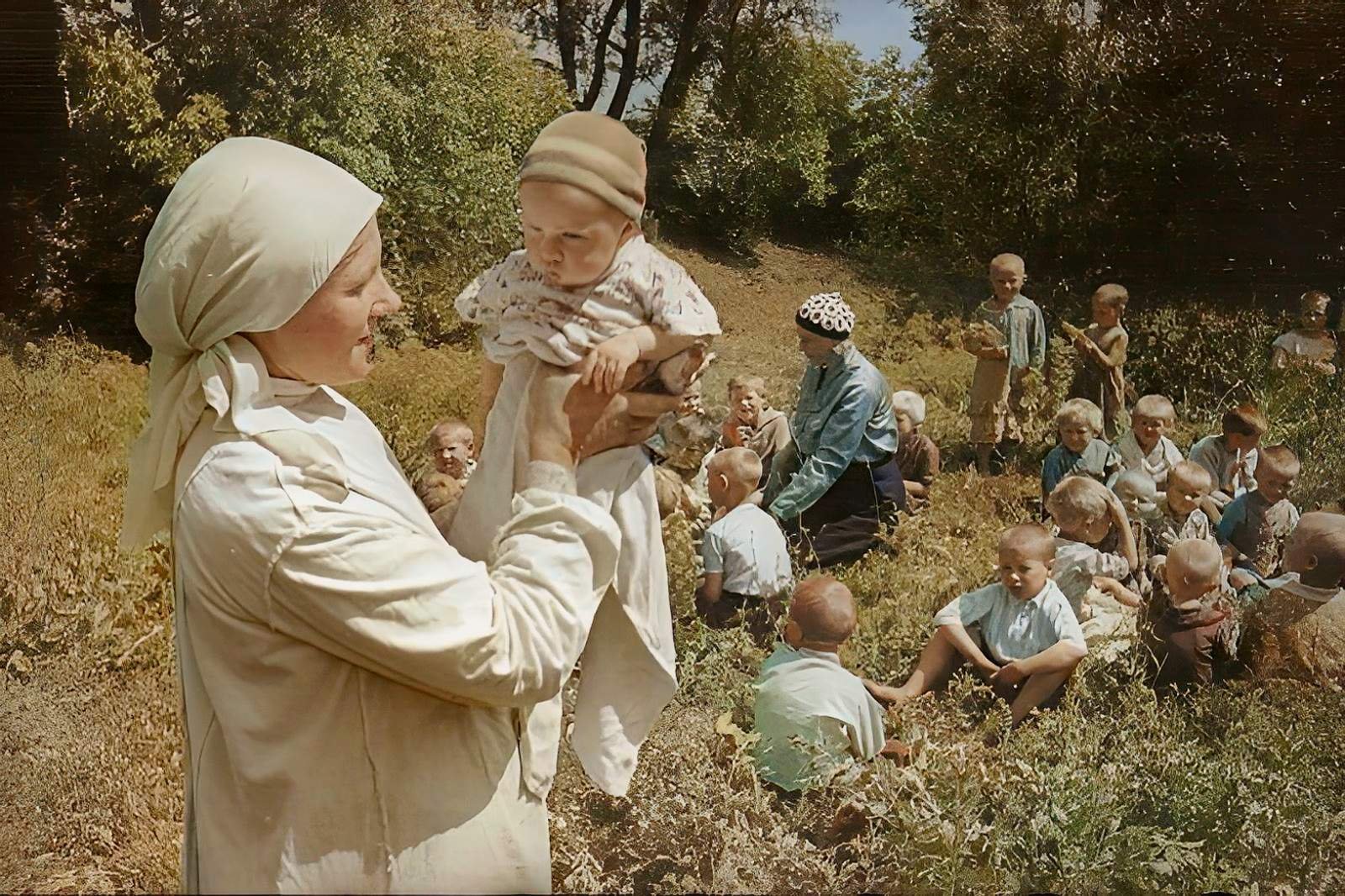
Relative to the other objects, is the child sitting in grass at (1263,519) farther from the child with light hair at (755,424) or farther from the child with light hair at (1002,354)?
the child with light hair at (755,424)

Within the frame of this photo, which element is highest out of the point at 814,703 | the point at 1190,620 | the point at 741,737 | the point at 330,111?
the point at 330,111

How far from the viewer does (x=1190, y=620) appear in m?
4.39

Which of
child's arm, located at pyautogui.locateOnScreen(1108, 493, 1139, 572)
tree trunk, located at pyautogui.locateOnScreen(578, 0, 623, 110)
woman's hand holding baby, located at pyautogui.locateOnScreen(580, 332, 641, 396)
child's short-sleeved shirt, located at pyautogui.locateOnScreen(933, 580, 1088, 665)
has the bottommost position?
child's short-sleeved shirt, located at pyautogui.locateOnScreen(933, 580, 1088, 665)

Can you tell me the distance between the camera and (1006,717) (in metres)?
4.17

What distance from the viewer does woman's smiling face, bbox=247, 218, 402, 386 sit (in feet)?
6.88

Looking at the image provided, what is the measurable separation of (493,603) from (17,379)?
2.57 metres

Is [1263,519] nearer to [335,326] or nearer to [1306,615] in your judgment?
[1306,615]

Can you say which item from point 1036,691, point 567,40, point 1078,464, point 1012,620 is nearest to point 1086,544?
point 1078,464

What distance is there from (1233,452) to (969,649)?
120cm

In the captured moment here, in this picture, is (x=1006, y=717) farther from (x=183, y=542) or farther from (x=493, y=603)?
(x=183, y=542)

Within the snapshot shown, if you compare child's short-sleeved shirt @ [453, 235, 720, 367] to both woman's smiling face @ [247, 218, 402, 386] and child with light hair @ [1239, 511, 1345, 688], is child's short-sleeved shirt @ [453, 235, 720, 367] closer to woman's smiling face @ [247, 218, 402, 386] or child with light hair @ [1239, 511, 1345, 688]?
woman's smiling face @ [247, 218, 402, 386]

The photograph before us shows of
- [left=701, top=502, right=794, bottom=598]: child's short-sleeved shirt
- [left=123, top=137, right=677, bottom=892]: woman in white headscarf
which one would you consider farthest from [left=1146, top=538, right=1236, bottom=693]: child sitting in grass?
[left=123, top=137, right=677, bottom=892]: woman in white headscarf

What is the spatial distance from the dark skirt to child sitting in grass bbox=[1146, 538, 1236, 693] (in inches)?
39.4

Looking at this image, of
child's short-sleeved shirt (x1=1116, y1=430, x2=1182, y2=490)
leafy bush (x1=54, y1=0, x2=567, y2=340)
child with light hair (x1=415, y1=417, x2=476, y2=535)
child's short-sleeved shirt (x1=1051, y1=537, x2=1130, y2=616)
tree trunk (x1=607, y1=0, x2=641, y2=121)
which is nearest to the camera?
child with light hair (x1=415, y1=417, x2=476, y2=535)
